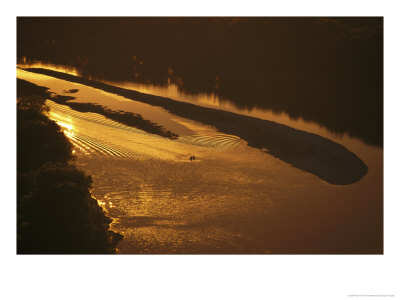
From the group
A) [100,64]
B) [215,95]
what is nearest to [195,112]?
[215,95]

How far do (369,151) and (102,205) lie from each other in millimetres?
6377

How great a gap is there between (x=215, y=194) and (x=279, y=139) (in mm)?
3695

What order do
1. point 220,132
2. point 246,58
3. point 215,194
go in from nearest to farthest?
1. point 215,194
2. point 220,132
3. point 246,58

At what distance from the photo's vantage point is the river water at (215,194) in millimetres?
9953

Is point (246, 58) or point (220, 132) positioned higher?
point (246, 58)

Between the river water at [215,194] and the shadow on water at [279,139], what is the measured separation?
291 mm

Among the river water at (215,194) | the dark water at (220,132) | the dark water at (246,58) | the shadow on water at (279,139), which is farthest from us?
A: the shadow on water at (279,139)

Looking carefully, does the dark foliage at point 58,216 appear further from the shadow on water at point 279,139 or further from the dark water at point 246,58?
the shadow on water at point 279,139

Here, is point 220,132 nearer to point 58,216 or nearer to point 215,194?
point 215,194

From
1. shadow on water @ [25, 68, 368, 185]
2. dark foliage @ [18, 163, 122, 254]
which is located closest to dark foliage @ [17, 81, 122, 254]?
dark foliage @ [18, 163, 122, 254]

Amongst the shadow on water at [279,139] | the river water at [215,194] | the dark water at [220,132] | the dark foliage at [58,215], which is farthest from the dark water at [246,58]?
the dark foliage at [58,215]

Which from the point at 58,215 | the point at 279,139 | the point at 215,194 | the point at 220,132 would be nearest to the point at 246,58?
the point at 220,132

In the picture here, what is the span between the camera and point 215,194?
11.7 metres
